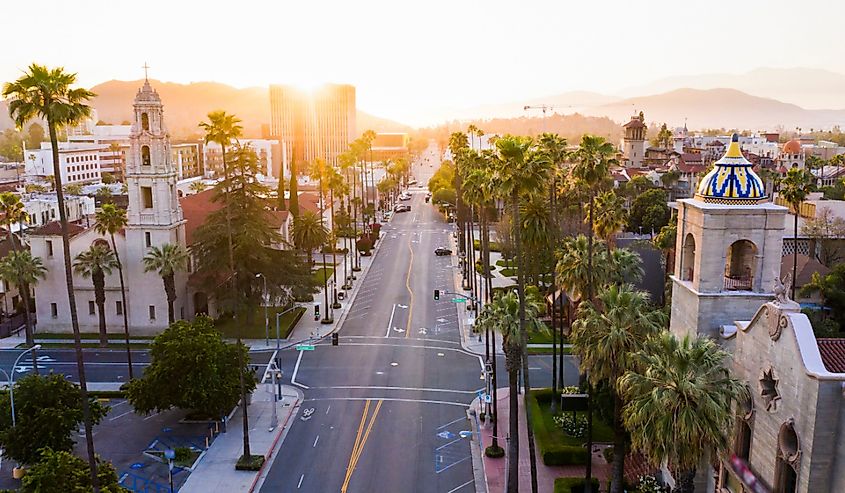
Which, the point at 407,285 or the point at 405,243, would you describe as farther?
the point at 405,243

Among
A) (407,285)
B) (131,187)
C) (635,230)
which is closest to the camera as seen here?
(131,187)

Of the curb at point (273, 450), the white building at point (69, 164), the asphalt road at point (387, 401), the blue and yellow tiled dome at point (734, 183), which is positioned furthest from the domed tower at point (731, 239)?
the white building at point (69, 164)

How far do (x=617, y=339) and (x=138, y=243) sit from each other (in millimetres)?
46327

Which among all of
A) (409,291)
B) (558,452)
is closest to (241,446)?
→ (558,452)

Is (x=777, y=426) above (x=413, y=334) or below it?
above

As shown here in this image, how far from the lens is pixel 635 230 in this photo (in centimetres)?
10600

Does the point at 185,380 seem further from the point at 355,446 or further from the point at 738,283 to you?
the point at 738,283

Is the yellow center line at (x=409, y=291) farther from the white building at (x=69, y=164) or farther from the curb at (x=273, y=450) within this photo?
the white building at (x=69, y=164)

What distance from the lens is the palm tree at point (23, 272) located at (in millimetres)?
56938

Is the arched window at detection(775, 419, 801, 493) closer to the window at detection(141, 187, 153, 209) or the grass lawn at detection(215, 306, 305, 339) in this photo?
the grass lawn at detection(215, 306, 305, 339)

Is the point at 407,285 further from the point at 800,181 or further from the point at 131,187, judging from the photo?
the point at 800,181

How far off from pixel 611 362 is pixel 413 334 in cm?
3491

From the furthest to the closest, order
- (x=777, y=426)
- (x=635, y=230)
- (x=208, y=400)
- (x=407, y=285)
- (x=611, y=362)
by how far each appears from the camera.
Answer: (x=635, y=230)
(x=407, y=285)
(x=208, y=400)
(x=611, y=362)
(x=777, y=426)

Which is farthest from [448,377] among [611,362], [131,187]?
[131,187]
